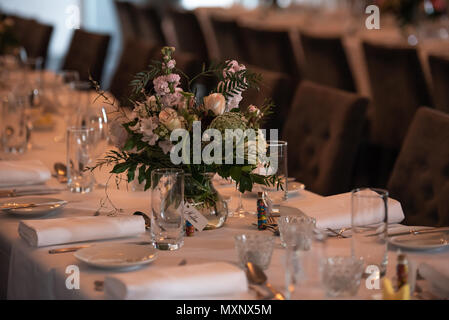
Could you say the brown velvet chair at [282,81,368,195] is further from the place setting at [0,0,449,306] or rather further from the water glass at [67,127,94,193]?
the water glass at [67,127,94,193]

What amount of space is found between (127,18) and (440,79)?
15.8 feet

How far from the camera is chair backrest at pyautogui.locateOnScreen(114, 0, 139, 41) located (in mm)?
7508

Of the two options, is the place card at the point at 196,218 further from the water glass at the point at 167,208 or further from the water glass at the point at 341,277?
the water glass at the point at 341,277

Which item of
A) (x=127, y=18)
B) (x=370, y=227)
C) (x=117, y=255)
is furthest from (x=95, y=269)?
(x=127, y=18)

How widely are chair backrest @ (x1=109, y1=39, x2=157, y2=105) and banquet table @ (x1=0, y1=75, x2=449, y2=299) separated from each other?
2.41 m

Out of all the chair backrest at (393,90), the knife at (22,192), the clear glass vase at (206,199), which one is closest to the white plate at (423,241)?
the clear glass vase at (206,199)

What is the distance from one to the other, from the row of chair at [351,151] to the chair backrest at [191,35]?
3497mm

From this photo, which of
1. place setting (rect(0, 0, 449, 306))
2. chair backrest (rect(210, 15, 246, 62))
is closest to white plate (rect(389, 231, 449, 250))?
place setting (rect(0, 0, 449, 306))

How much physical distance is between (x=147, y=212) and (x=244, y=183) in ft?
1.04

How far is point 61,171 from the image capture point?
2.35m

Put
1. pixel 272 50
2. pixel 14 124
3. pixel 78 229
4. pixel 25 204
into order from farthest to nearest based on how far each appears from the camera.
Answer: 1. pixel 272 50
2. pixel 14 124
3. pixel 25 204
4. pixel 78 229

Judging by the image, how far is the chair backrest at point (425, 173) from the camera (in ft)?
7.02

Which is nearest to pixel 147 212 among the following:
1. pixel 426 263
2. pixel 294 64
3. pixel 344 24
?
pixel 426 263

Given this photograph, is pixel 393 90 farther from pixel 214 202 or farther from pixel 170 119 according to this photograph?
pixel 170 119
